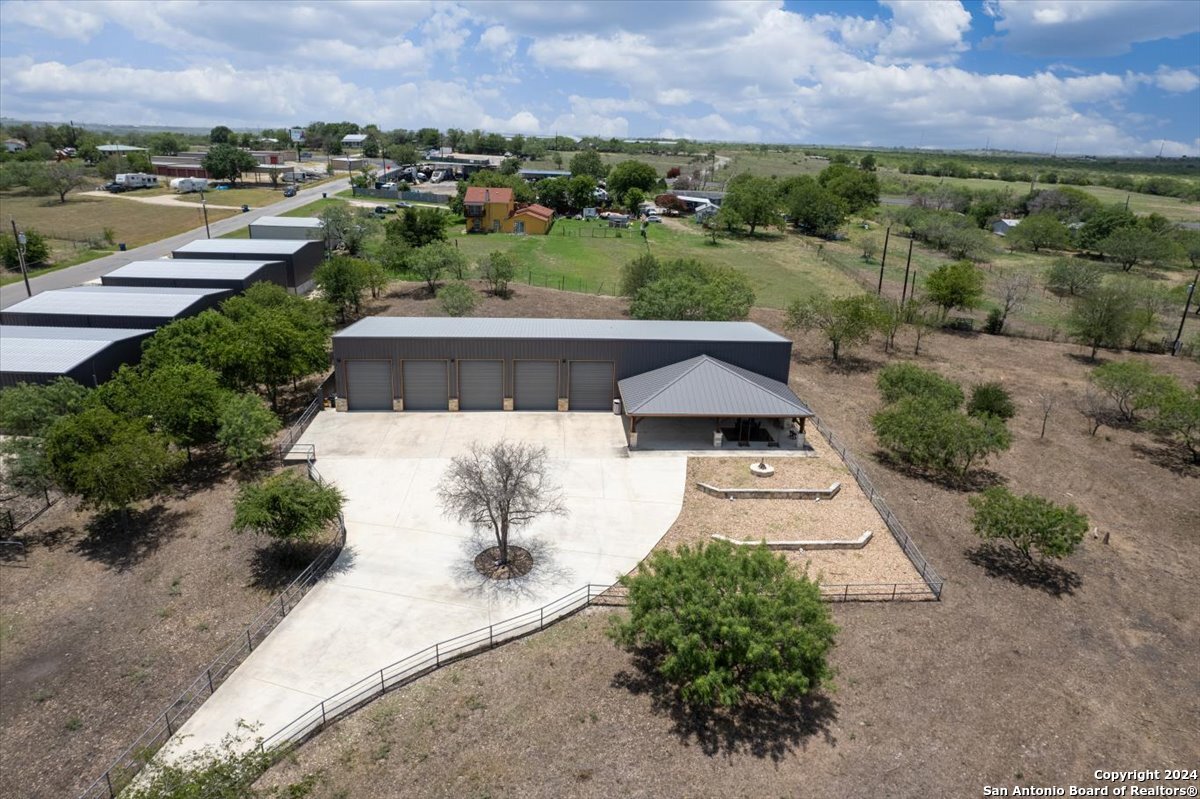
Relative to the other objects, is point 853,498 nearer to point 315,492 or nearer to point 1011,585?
point 1011,585

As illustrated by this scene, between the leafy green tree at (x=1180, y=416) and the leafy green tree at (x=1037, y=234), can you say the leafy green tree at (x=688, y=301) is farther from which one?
the leafy green tree at (x=1037, y=234)

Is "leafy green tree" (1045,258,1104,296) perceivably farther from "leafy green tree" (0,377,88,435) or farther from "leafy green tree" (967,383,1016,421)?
"leafy green tree" (0,377,88,435)

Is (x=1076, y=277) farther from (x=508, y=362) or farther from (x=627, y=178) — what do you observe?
(x=627, y=178)

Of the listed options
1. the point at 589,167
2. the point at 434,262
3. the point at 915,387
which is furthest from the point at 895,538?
the point at 589,167

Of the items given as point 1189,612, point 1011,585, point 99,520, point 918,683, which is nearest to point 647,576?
point 918,683

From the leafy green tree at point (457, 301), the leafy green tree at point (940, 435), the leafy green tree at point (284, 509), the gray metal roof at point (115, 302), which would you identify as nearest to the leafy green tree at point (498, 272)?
the leafy green tree at point (457, 301)

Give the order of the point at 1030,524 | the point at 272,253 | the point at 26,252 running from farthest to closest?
the point at 26,252, the point at 272,253, the point at 1030,524

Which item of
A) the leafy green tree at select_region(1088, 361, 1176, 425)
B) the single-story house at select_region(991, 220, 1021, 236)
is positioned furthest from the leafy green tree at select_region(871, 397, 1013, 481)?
the single-story house at select_region(991, 220, 1021, 236)
